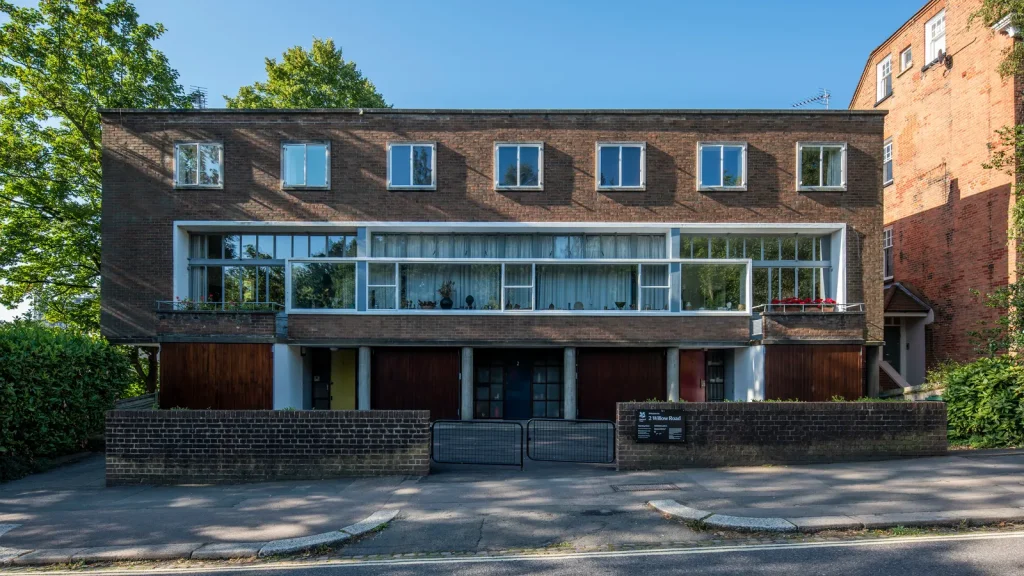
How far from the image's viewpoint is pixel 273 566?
678 centimetres

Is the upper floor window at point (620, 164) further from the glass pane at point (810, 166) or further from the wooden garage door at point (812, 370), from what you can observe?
the wooden garage door at point (812, 370)

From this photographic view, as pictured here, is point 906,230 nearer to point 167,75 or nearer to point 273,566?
point 273,566

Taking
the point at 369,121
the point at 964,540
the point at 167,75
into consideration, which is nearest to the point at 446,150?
the point at 369,121

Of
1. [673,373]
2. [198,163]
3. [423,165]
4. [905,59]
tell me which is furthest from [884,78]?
[198,163]

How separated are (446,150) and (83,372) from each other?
10.4 meters

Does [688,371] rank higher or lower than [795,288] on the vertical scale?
lower

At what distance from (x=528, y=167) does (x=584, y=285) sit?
3711 mm

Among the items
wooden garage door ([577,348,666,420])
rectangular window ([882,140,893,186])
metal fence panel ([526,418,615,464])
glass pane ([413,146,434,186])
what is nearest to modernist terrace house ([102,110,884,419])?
glass pane ([413,146,434,186])

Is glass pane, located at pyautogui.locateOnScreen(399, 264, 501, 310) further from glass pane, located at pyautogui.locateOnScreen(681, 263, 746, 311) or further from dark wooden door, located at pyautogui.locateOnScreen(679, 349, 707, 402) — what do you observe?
dark wooden door, located at pyautogui.locateOnScreen(679, 349, 707, 402)

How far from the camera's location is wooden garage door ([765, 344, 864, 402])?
55.5 ft

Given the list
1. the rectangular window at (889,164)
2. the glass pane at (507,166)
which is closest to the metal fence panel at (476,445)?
the glass pane at (507,166)

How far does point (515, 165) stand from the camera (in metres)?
17.9

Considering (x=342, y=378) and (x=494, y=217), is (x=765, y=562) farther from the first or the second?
(x=342, y=378)

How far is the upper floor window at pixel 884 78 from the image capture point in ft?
78.5
